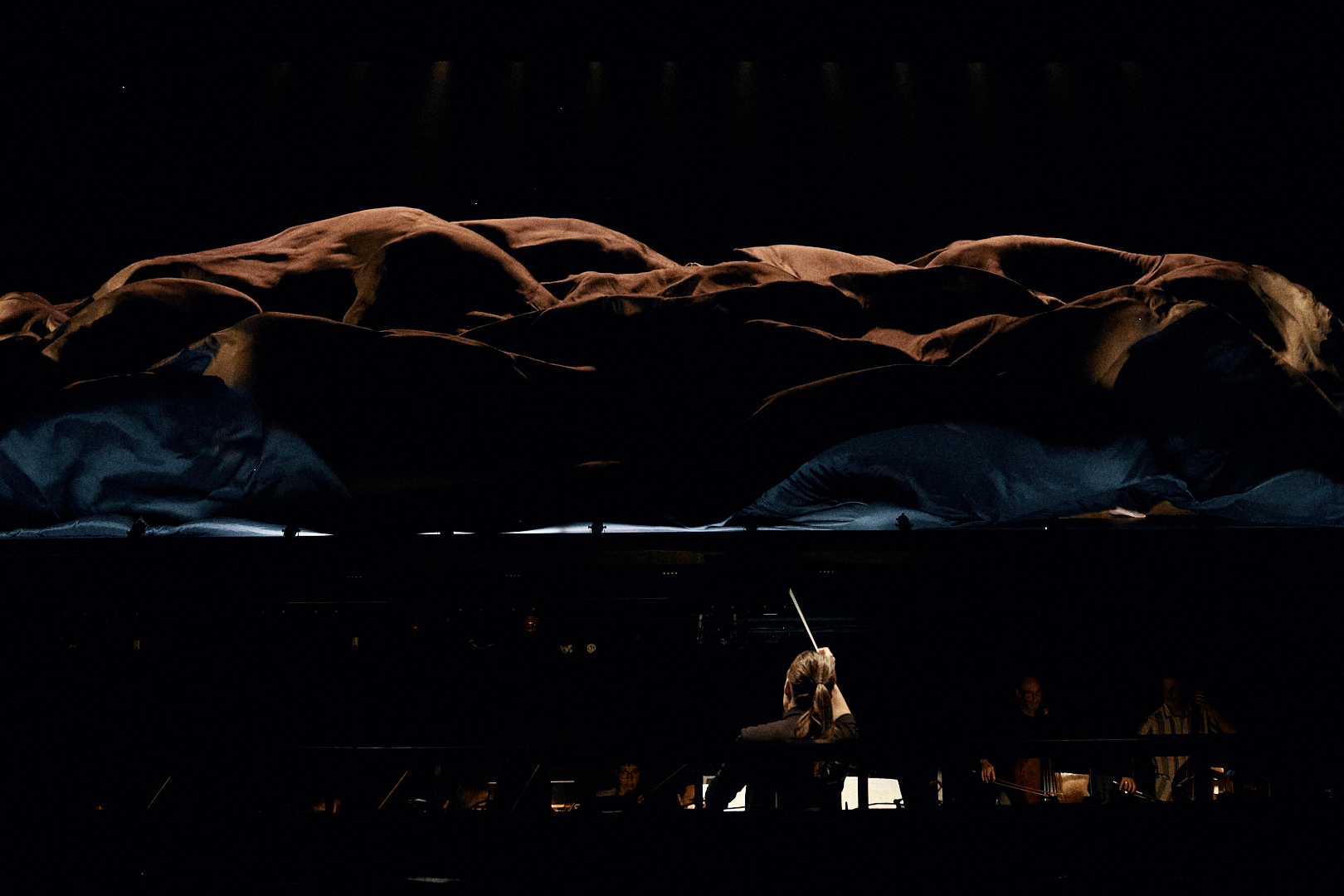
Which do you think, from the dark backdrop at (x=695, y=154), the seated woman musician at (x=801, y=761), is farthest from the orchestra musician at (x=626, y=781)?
the dark backdrop at (x=695, y=154)

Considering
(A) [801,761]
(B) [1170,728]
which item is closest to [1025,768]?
(B) [1170,728]

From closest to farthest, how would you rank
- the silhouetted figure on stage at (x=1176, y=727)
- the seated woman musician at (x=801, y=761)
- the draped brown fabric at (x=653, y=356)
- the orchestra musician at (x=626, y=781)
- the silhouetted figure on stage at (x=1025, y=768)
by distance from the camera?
the seated woman musician at (x=801, y=761), the draped brown fabric at (x=653, y=356), the silhouetted figure on stage at (x=1176, y=727), the silhouetted figure on stage at (x=1025, y=768), the orchestra musician at (x=626, y=781)

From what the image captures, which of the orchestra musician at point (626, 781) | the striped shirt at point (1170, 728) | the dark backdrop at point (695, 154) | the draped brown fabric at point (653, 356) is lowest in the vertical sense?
the orchestra musician at point (626, 781)

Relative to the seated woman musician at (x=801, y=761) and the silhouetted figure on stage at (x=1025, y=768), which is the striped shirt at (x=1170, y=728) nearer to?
the silhouetted figure on stage at (x=1025, y=768)

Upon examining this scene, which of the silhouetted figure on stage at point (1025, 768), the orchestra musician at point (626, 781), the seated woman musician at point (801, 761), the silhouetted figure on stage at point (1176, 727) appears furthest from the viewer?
the orchestra musician at point (626, 781)

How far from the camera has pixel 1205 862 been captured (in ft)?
9.08

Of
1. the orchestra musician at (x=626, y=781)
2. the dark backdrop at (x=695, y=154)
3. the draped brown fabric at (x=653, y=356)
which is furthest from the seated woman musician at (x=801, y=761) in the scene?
the dark backdrop at (x=695, y=154)

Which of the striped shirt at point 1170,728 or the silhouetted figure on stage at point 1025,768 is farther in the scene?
the silhouetted figure on stage at point 1025,768

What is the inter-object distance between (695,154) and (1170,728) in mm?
3715

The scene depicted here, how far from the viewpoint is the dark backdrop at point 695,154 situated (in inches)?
144

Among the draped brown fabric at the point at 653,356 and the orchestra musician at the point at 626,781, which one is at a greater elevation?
the draped brown fabric at the point at 653,356

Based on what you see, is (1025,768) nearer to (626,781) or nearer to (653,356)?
(626,781)

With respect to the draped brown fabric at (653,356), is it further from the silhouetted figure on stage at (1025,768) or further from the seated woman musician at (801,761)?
the silhouetted figure on stage at (1025,768)

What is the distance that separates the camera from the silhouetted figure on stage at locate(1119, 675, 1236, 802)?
11.9ft
